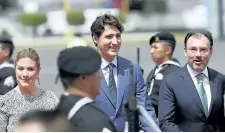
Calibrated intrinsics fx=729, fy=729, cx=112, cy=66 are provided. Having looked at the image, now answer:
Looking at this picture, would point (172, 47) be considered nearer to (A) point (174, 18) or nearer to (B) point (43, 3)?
(A) point (174, 18)

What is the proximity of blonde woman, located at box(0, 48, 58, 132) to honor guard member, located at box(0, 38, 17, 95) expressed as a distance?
2.40 m

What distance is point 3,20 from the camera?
119 ft

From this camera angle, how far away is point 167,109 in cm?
562

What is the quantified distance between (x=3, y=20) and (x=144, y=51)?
44.2ft

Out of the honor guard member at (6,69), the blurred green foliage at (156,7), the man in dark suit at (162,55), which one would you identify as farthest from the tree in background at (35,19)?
the man in dark suit at (162,55)

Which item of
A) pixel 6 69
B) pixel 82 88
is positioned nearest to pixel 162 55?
pixel 6 69

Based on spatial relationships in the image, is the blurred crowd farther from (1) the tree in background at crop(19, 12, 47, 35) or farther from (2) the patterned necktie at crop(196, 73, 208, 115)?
(1) the tree in background at crop(19, 12, 47, 35)

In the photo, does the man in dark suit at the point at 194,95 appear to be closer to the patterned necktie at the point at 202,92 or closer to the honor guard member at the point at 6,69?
the patterned necktie at the point at 202,92

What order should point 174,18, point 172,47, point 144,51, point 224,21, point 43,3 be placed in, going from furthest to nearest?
point 43,3
point 174,18
point 224,21
point 144,51
point 172,47

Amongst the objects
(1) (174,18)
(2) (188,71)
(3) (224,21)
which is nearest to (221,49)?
(3) (224,21)

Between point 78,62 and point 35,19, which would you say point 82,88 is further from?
point 35,19

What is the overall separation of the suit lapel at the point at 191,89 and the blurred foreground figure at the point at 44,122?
242 cm

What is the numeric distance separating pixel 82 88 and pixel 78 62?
0.17 m

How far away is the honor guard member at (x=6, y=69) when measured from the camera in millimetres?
8281
